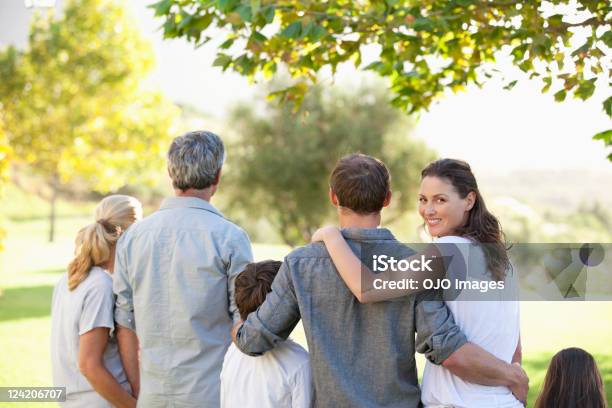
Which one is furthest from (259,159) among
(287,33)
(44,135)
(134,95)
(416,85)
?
(287,33)

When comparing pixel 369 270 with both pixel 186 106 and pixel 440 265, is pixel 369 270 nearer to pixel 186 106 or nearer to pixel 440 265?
pixel 440 265

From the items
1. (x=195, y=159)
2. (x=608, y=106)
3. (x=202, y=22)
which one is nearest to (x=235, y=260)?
(x=195, y=159)

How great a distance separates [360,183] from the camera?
9.38 ft

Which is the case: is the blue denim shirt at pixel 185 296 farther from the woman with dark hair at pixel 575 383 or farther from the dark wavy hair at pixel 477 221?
the woman with dark hair at pixel 575 383

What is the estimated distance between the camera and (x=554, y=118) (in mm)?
37812

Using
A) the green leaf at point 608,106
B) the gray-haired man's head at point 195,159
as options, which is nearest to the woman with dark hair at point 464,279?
the gray-haired man's head at point 195,159

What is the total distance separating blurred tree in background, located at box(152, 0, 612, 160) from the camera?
6090mm

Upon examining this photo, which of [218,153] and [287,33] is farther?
[287,33]

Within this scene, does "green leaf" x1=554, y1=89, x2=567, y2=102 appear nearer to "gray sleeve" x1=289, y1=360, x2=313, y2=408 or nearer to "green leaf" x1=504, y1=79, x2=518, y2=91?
"green leaf" x1=504, y1=79, x2=518, y2=91

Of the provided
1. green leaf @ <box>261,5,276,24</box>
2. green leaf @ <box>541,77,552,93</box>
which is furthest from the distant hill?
green leaf @ <box>261,5,276,24</box>

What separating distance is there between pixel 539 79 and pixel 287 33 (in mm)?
2527

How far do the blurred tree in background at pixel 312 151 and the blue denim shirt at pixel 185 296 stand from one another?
84.4 feet

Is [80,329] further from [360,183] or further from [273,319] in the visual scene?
[360,183]

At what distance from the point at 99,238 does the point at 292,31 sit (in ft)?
8.51
